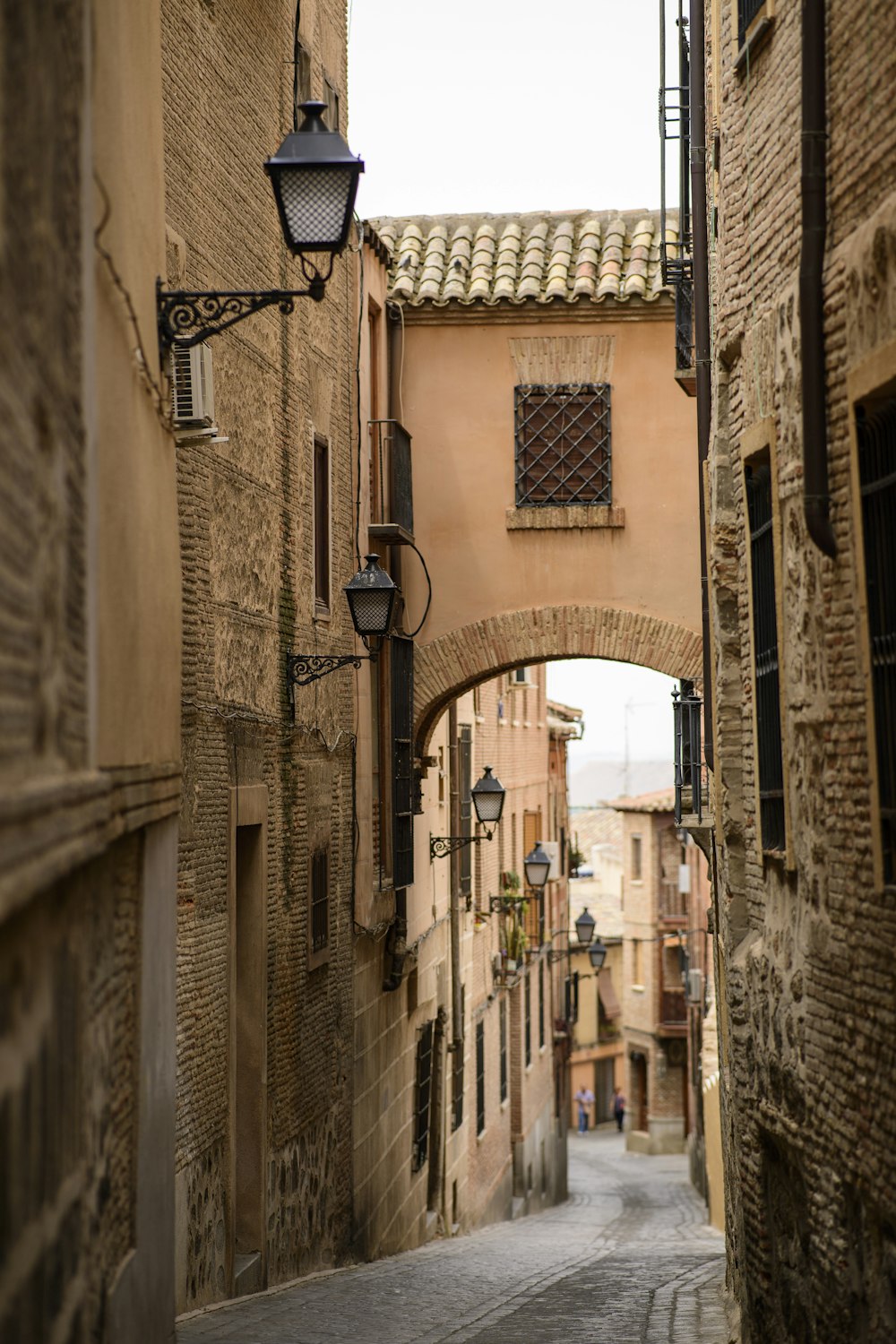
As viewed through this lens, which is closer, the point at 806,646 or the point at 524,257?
the point at 806,646

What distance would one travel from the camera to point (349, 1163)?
1501 centimetres

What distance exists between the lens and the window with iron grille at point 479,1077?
24.9 metres

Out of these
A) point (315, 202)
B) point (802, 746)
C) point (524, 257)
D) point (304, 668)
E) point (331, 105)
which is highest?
point (331, 105)

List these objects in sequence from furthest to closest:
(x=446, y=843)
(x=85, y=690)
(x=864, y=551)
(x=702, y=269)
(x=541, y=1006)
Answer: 1. (x=541, y=1006)
2. (x=446, y=843)
3. (x=702, y=269)
4. (x=864, y=551)
5. (x=85, y=690)

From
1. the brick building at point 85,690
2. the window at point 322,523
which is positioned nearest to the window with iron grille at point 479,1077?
the window at point 322,523

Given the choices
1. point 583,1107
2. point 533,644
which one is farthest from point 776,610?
point 583,1107

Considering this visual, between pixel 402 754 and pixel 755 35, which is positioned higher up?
pixel 755 35

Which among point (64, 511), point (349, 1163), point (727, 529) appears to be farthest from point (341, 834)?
point (64, 511)

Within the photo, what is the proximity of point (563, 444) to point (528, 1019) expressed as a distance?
16165mm

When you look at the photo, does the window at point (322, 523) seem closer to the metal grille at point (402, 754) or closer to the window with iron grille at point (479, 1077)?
the metal grille at point (402, 754)

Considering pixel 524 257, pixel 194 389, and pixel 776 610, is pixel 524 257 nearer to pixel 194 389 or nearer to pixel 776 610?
pixel 194 389

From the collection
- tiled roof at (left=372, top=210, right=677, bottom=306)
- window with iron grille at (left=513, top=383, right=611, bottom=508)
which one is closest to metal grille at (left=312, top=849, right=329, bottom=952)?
window with iron grille at (left=513, top=383, right=611, bottom=508)

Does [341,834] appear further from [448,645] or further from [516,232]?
[516,232]

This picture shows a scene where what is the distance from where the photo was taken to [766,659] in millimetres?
8922
